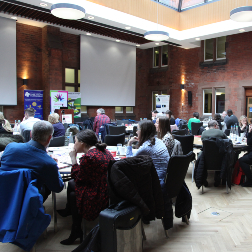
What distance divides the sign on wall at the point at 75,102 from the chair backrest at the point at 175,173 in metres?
9.02

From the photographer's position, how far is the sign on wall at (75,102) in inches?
442

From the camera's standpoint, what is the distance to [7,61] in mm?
9672

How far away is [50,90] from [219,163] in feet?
26.6

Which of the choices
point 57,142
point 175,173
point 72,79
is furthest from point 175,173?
point 72,79

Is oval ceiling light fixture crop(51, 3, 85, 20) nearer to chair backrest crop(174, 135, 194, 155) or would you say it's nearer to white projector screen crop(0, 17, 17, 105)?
chair backrest crop(174, 135, 194, 155)

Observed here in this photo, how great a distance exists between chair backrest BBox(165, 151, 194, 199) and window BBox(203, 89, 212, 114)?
10.4 m

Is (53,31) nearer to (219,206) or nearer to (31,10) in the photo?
(31,10)

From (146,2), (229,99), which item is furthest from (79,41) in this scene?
(229,99)

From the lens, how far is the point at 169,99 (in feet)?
45.2

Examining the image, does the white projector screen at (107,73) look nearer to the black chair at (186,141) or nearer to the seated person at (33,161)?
the black chair at (186,141)

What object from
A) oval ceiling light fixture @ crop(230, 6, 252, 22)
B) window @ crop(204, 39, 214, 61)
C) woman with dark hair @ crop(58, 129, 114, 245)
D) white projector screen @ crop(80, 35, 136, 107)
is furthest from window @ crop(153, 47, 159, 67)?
woman with dark hair @ crop(58, 129, 114, 245)

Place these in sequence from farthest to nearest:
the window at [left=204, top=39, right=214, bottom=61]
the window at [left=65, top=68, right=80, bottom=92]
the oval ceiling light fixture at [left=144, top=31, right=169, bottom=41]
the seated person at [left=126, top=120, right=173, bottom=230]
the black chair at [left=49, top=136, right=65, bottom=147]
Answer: the window at [left=204, top=39, right=214, bottom=61] < the window at [left=65, top=68, right=80, bottom=92] < the oval ceiling light fixture at [left=144, top=31, right=169, bottom=41] < the black chair at [left=49, top=136, right=65, bottom=147] < the seated person at [left=126, top=120, right=173, bottom=230]

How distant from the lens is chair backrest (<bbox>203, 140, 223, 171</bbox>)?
4223 millimetres

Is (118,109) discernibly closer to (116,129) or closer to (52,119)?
(116,129)
